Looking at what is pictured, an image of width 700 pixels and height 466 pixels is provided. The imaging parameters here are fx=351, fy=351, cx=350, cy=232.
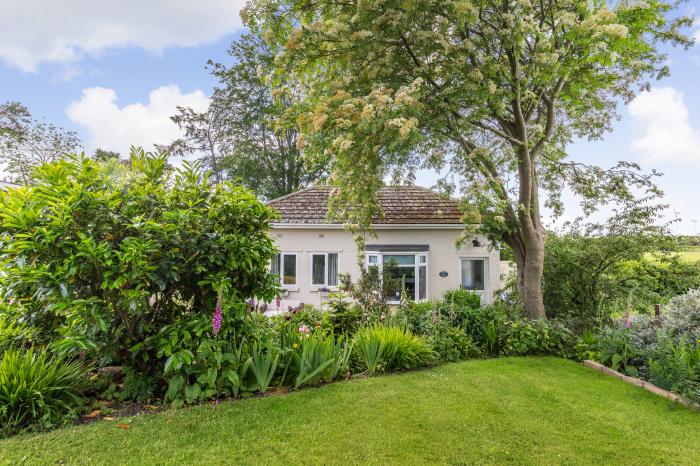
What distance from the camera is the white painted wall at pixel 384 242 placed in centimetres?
1323

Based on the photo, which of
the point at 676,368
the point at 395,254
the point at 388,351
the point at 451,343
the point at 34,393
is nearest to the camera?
the point at 34,393

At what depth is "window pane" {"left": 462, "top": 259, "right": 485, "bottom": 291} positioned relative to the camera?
1338cm

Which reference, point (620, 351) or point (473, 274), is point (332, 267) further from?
point (620, 351)

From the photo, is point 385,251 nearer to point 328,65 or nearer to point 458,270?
point 458,270

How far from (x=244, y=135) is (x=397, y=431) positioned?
24397mm

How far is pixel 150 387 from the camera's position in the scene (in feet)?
14.5

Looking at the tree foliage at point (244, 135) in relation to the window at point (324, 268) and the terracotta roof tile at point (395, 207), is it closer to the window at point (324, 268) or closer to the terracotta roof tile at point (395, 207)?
the terracotta roof tile at point (395, 207)

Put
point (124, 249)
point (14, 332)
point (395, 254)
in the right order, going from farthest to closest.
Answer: point (395, 254) < point (14, 332) < point (124, 249)

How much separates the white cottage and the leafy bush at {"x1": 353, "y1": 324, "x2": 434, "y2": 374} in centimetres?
683

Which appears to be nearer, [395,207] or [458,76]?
[458,76]

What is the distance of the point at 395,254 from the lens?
43.4 feet

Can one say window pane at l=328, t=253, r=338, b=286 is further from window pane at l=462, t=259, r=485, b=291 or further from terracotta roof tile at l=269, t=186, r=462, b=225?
window pane at l=462, t=259, r=485, b=291

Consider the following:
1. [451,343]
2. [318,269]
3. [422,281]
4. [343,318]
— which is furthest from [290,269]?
[451,343]

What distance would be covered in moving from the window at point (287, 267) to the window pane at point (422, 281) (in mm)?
4740
